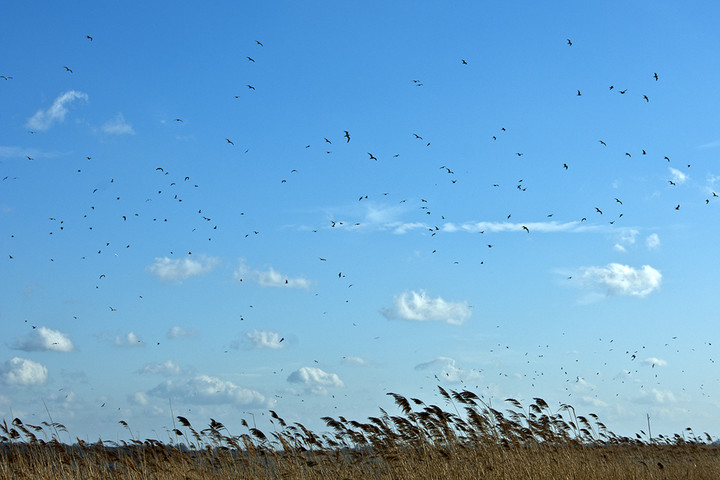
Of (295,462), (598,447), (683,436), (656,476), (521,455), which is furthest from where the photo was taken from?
(683,436)

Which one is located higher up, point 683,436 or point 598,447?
point 598,447

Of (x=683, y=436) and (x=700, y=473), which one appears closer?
(x=700, y=473)

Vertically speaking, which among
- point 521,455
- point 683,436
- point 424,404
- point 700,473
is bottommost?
point 683,436

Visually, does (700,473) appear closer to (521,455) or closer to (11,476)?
(521,455)

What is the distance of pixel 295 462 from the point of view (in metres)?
12.6

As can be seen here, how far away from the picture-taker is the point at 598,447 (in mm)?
16516

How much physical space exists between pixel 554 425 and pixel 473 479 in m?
3.94

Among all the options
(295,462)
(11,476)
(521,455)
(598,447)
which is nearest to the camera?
(11,476)

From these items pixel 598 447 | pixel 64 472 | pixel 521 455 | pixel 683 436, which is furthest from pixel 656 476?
pixel 64 472

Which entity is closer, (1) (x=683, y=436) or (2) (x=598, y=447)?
(2) (x=598, y=447)

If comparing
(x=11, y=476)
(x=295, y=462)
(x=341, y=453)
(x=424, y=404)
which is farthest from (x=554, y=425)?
(x=11, y=476)

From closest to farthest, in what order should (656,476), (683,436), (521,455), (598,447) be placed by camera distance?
1. (521,455)
2. (656,476)
3. (598,447)
4. (683,436)

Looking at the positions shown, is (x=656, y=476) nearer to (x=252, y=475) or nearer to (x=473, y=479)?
(x=473, y=479)

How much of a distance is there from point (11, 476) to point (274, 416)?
179 inches
